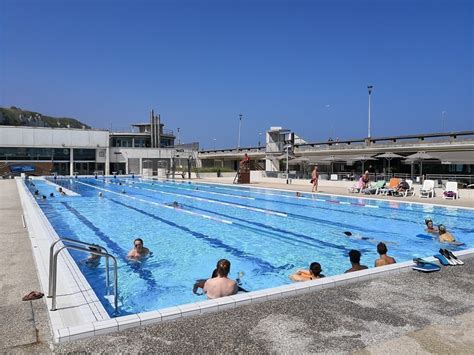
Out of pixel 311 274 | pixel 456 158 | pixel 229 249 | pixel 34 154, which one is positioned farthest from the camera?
pixel 34 154

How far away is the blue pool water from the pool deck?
5.65 ft

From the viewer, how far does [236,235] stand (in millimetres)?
10664

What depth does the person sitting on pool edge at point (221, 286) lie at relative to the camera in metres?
4.95

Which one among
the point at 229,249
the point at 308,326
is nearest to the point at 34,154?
the point at 229,249

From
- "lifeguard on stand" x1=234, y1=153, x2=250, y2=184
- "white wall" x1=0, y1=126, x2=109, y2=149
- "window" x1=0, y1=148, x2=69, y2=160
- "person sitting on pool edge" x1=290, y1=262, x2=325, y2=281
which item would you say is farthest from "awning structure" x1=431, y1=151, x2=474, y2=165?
"window" x1=0, y1=148, x2=69, y2=160

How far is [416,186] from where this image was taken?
18.6m

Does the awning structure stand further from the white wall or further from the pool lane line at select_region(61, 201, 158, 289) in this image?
the white wall

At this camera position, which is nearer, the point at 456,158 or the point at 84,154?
the point at 456,158

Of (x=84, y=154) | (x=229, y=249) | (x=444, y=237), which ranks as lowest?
(x=229, y=249)

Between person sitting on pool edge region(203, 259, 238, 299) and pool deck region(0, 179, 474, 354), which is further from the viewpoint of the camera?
person sitting on pool edge region(203, 259, 238, 299)

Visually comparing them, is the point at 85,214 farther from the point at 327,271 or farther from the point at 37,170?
the point at 37,170

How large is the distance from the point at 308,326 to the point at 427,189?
15893 mm

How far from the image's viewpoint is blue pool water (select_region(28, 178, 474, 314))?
6973 mm

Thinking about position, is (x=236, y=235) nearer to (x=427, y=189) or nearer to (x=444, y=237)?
(x=444, y=237)
